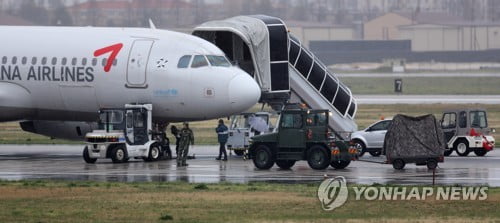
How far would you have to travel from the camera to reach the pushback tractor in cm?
4528

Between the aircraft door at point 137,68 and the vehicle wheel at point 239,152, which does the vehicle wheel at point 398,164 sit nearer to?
the vehicle wheel at point 239,152

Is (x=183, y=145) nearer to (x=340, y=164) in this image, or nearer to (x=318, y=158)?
(x=318, y=158)

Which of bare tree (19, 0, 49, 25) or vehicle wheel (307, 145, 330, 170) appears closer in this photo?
vehicle wheel (307, 145, 330, 170)

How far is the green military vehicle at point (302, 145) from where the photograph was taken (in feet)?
137

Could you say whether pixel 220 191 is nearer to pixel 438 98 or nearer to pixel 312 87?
pixel 312 87

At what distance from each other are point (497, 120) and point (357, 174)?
3689 centimetres

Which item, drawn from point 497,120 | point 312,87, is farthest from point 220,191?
point 497,120

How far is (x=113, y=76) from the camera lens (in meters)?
47.0

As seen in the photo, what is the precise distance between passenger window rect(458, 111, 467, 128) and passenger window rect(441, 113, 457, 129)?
0.72 feet

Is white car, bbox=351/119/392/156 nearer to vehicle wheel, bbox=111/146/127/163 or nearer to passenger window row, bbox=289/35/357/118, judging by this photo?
passenger window row, bbox=289/35/357/118

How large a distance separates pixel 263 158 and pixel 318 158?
1998 mm

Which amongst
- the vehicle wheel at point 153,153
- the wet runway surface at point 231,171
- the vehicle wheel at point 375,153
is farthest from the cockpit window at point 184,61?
the vehicle wheel at point 375,153

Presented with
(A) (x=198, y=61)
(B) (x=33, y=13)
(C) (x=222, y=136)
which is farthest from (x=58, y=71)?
(B) (x=33, y=13)

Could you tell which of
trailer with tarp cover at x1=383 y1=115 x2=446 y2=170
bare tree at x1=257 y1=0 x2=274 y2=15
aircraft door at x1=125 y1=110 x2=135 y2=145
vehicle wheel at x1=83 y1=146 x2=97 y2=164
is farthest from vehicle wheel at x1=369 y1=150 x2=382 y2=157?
bare tree at x1=257 y1=0 x2=274 y2=15
